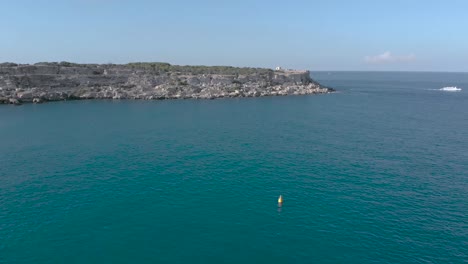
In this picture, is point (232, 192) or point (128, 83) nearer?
point (232, 192)

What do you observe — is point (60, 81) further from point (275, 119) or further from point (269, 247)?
point (269, 247)

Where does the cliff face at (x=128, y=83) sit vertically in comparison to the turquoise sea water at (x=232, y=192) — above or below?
above

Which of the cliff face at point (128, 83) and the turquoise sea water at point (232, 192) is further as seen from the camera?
the cliff face at point (128, 83)

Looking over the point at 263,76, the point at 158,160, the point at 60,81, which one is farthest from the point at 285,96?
the point at 158,160

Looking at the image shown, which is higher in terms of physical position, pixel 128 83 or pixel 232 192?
pixel 128 83
